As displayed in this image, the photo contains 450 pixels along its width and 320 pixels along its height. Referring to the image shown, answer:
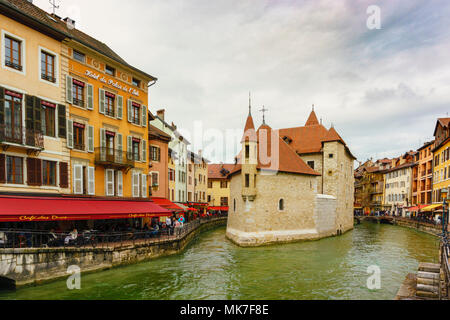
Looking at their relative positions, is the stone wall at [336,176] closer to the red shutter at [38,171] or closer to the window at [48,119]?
the window at [48,119]

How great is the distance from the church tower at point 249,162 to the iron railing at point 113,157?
8728 mm

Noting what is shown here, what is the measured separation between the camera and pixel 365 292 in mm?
12273

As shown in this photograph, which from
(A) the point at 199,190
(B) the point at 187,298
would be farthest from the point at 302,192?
(A) the point at 199,190

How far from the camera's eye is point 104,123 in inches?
738

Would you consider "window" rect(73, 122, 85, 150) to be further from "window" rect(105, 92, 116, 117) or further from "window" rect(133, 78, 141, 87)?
"window" rect(133, 78, 141, 87)

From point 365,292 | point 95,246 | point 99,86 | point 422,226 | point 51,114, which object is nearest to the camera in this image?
point 365,292

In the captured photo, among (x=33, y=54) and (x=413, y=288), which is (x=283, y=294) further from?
(x=33, y=54)

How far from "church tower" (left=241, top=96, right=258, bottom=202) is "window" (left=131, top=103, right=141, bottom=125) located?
8283 mm

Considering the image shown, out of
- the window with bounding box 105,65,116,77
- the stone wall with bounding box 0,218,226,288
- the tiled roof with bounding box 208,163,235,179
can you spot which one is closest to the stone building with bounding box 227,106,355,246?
the stone wall with bounding box 0,218,226,288

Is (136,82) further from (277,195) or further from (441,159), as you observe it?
(441,159)

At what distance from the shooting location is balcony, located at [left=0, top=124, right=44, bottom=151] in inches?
522

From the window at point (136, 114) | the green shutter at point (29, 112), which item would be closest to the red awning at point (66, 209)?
the green shutter at point (29, 112)

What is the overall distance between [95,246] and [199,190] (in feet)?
114
